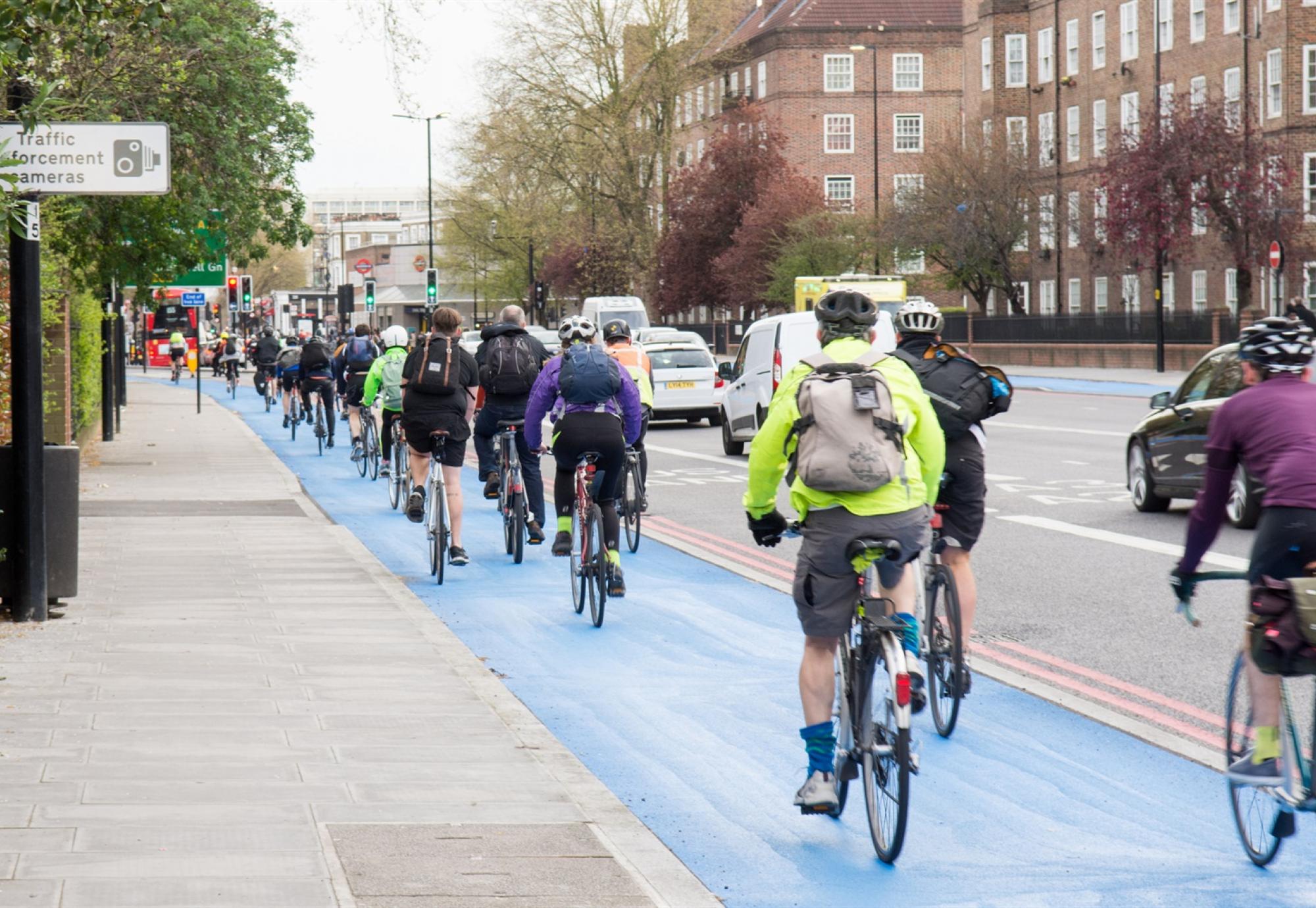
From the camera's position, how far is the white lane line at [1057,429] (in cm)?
2708

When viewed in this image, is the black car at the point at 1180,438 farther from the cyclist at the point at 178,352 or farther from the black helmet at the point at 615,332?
the cyclist at the point at 178,352

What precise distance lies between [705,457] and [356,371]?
504 centimetres

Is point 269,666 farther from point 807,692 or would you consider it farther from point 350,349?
point 350,349

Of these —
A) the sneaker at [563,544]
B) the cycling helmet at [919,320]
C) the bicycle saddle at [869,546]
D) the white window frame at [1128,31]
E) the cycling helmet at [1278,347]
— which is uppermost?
the white window frame at [1128,31]

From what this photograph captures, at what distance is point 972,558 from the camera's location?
13.3 meters

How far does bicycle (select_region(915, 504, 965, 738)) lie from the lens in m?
7.56

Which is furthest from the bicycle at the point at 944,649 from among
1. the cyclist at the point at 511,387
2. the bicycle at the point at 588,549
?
the cyclist at the point at 511,387

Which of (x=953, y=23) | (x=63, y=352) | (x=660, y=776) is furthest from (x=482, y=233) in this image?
(x=660, y=776)

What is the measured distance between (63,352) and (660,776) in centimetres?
1488

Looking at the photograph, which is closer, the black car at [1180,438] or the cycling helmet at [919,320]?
the cycling helmet at [919,320]

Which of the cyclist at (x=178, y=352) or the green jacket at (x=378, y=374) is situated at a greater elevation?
the cyclist at (x=178, y=352)

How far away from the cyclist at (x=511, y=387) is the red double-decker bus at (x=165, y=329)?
186ft

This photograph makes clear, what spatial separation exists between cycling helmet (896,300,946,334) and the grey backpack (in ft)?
7.60

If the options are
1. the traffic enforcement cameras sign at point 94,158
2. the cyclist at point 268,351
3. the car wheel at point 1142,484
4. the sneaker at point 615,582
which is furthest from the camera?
the cyclist at point 268,351
